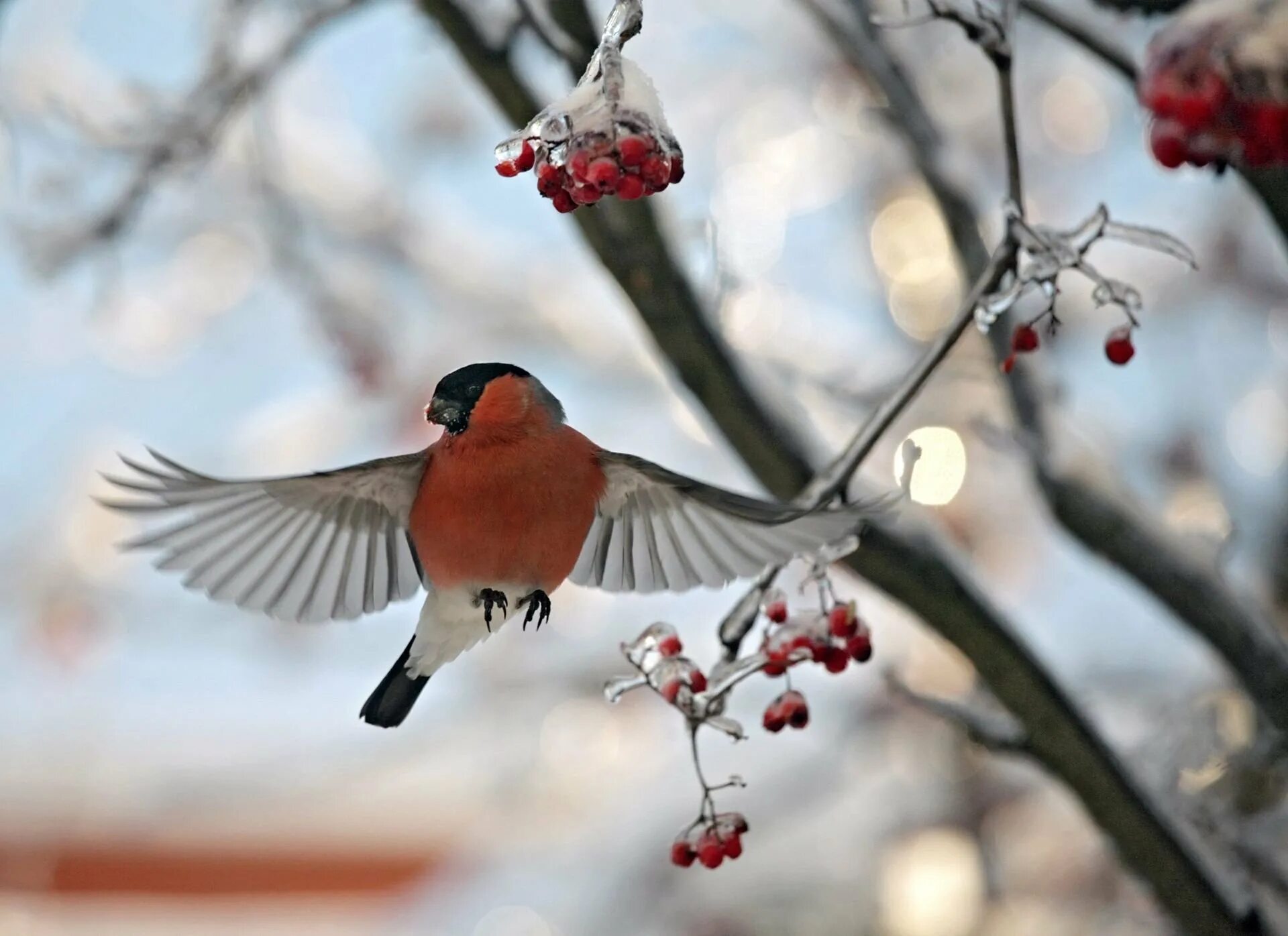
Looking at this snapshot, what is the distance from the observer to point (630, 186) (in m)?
0.76

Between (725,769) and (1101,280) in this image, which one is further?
(725,769)

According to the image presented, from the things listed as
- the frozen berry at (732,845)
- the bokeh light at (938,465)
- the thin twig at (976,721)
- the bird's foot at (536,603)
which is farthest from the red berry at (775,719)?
the bokeh light at (938,465)

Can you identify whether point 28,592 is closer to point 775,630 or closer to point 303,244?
point 303,244

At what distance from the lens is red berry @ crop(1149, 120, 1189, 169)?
1.03m

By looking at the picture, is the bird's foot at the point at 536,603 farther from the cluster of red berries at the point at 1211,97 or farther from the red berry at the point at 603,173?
the cluster of red berries at the point at 1211,97

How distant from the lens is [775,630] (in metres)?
1.20

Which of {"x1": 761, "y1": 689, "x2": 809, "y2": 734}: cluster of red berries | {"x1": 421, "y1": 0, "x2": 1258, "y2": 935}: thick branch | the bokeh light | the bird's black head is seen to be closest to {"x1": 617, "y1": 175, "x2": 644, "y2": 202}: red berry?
the bird's black head

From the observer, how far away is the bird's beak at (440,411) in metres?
0.92

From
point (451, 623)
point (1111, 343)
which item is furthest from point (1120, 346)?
point (451, 623)

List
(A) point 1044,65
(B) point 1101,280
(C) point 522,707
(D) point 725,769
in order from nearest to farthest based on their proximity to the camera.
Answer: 1. (B) point 1101,280
2. (D) point 725,769
3. (C) point 522,707
4. (A) point 1044,65

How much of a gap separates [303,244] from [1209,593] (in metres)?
1.49

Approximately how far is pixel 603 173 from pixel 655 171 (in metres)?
0.03

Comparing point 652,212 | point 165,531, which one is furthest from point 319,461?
point 165,531

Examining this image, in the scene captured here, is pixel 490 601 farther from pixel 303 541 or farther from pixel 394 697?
pixel 303 541
